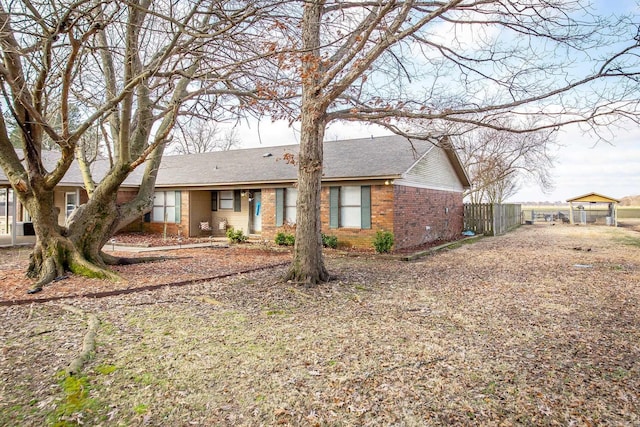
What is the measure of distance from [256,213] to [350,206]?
17.8ft

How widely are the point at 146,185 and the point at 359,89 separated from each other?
5.63 meters

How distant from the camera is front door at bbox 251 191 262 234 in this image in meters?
17.0

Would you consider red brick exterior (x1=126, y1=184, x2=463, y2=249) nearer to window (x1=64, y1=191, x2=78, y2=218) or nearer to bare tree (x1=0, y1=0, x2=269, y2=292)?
window (x1=64, y1=191, x2=78, y2=218)

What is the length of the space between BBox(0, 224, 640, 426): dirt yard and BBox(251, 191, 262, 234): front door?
9.78 meters

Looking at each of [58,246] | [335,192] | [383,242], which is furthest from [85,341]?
[335,192]

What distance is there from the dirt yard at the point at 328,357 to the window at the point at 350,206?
580cm

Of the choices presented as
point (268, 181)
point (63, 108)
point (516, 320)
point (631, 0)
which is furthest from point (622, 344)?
point (268, 181)

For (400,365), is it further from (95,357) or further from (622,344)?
(95,357)

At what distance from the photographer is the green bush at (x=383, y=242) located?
12.1 m

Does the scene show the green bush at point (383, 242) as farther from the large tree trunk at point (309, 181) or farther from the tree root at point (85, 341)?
the tree root at point (85, 341)

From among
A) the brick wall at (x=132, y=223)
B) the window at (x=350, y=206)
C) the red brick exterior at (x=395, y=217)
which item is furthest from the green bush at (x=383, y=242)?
the brick wall at (x=132, y=223)

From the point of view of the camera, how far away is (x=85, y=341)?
14.1 feet

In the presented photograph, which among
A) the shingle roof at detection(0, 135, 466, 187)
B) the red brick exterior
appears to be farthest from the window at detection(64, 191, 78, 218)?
the red brick exterior

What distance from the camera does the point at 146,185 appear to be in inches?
376
